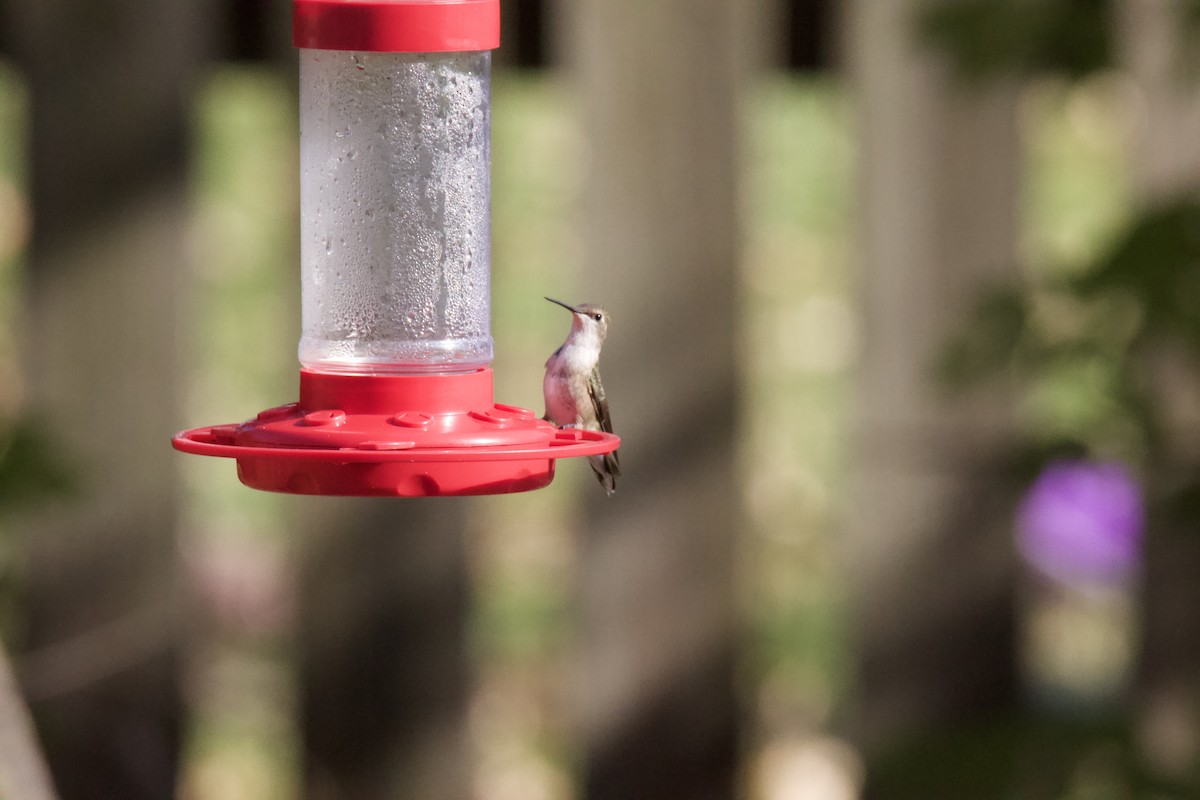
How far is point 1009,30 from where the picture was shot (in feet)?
10.8

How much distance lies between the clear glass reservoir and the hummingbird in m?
0.61

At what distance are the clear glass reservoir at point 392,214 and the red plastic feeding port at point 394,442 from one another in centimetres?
24

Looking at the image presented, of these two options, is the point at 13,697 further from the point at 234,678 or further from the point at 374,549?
the point at 234,678

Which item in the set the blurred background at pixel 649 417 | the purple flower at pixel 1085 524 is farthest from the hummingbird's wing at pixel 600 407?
the purple flower at pixel 1085 524

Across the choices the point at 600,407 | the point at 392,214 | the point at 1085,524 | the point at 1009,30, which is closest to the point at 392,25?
the point at 392,214

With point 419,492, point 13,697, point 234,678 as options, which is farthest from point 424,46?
point 234,678

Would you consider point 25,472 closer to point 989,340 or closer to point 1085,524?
point 989,340

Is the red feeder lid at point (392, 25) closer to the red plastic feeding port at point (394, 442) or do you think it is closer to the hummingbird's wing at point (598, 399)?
the red plastic feeding port at point (394, 442)

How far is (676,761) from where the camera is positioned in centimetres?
400

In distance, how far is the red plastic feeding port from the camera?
205 centimetres

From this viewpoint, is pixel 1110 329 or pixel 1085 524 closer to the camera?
pixel 1110 329

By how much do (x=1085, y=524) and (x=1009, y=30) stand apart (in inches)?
61.9

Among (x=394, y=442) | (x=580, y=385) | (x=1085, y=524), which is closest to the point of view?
(x=394, y=442)

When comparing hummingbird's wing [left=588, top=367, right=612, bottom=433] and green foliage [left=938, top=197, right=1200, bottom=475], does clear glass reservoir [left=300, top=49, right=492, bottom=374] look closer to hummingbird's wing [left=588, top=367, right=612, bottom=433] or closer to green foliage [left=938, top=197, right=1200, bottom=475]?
hummingbird's wing [left=588, top=367, right=612, bottom=433]
